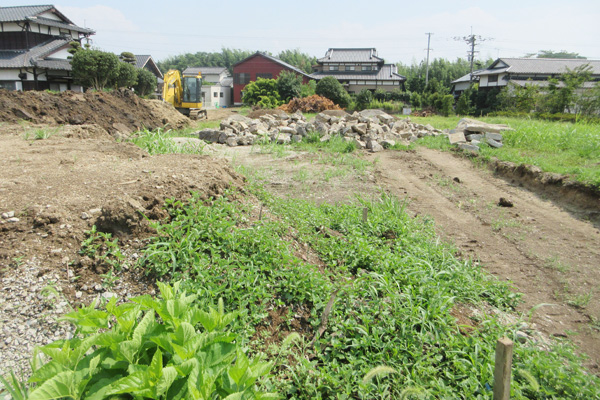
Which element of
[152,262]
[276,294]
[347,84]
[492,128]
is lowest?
[276,294]

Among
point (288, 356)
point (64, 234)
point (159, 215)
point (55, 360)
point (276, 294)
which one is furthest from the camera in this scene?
point (159, 215)

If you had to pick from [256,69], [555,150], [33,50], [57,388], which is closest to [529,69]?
[256,69]

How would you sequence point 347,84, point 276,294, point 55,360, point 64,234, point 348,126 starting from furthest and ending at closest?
point 347,84 < point 348,126 < point 64,234 < point 276,294 < point 55,360

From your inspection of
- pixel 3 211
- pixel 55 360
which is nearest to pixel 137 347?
pixel 55 360

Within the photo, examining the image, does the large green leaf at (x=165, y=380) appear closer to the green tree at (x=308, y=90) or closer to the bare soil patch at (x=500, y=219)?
the bare soil patch at (x=500, y=219)

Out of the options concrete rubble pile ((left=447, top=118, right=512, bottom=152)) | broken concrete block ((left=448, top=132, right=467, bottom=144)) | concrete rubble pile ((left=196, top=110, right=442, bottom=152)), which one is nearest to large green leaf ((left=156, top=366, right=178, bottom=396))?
concrete rubble pile ((left=196, top=110, right=442, bottom=152))

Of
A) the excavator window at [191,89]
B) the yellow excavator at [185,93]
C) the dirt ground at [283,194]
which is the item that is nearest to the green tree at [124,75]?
the yellow excavator at [185,93]

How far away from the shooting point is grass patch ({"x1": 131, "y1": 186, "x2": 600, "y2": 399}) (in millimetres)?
2301

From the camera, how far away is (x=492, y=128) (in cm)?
1155

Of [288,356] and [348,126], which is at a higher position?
[348,126]

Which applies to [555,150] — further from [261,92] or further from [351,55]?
[351,55]

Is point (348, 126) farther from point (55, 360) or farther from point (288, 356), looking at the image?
point (55, 360)

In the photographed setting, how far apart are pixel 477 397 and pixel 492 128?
36.2 feet

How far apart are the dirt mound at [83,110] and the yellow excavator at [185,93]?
6322mm
